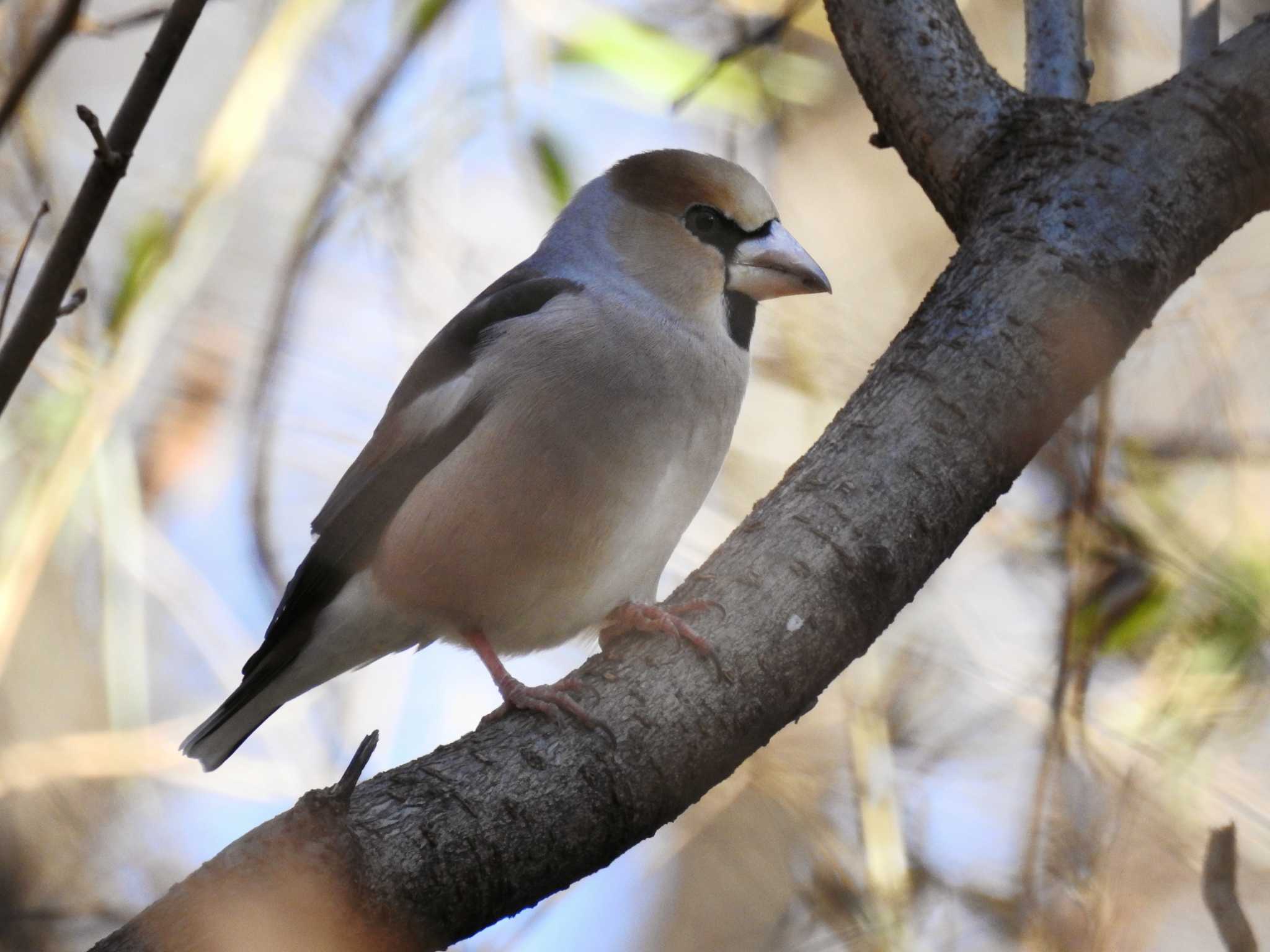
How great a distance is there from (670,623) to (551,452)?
799 mm


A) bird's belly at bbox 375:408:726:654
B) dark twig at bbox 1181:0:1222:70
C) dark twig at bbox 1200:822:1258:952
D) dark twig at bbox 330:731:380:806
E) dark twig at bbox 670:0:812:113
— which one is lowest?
dark twig at bbox 1200:822:1258:952

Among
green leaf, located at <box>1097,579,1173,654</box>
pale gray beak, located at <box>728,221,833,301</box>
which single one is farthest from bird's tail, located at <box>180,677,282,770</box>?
green leaf, located at <box>1097,579,1173,654</box>

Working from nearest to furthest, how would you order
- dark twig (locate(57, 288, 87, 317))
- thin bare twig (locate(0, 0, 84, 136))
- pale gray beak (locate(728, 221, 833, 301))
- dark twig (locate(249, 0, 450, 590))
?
thin bare twig (locate(0, 0, 84, 136)) < dark twig (locate(57, 288, 87, 317)) < pale gray beak (locate(728, 221, 833, 301)) < dark twig (locate(249, 0, 450, 590))

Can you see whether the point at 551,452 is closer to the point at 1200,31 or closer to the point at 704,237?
the point at 704,237

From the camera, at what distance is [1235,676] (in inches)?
113

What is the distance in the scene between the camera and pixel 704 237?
3.63 meters

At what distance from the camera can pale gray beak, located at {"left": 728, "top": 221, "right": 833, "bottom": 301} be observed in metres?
3.48

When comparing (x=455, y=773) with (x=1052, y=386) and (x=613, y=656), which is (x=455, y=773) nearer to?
(x=613, y=656)

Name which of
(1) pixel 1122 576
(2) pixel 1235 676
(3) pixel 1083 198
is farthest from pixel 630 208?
(2) pixel 1235 676

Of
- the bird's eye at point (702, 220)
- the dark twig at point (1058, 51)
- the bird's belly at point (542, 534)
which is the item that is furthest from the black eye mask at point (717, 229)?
the dark twig at point (1058, 51)

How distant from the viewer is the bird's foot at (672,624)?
2303 millimetres

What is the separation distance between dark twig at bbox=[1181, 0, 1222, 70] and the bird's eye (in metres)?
1.28

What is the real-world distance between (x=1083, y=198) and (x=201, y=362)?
3.43 m

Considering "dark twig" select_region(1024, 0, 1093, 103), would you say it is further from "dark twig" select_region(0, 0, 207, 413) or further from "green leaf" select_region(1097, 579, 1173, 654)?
"dark twig" select_region(0, 0, 207, 413)
